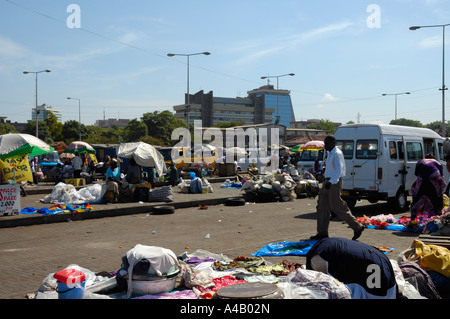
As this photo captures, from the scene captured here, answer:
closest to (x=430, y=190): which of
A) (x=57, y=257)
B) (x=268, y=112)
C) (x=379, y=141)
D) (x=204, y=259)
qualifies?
(x=379, y=141)

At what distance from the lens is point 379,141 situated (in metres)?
13.3

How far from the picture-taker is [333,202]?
912 centimetres

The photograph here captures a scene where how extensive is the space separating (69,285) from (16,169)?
16919 mm

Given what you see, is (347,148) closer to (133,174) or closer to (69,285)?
(133,174)

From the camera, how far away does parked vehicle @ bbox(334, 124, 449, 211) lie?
13.3m

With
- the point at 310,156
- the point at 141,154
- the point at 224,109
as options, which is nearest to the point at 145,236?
the point at 141,154

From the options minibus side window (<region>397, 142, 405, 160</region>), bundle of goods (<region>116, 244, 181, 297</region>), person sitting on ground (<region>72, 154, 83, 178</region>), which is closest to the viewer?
bundle of goods (<region>116, 244, 181, 297</region>)

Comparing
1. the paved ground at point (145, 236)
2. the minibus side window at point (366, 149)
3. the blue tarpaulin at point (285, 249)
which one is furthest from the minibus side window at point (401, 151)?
the blue tarpaulin at point (285, 249)

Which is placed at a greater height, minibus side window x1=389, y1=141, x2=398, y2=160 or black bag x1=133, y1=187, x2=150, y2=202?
minibus side window x1=389, y1=141, x2=398, y2=160

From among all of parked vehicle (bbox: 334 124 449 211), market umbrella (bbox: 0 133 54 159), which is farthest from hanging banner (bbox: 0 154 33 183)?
parked vehicle (bbox: 334 124 449 211)

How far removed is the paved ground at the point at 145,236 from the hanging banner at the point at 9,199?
949mm

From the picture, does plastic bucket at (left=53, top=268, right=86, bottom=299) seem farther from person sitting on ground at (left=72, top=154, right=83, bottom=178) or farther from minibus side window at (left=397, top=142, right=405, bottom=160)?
person sitting on ground at (left=72, top=154, right=83, bottom=178)

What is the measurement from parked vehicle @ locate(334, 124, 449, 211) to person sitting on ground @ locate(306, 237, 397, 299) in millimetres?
8684

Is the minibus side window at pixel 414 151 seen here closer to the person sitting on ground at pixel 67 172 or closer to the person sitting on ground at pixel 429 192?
the person sitting on ground at pixel 429 192
